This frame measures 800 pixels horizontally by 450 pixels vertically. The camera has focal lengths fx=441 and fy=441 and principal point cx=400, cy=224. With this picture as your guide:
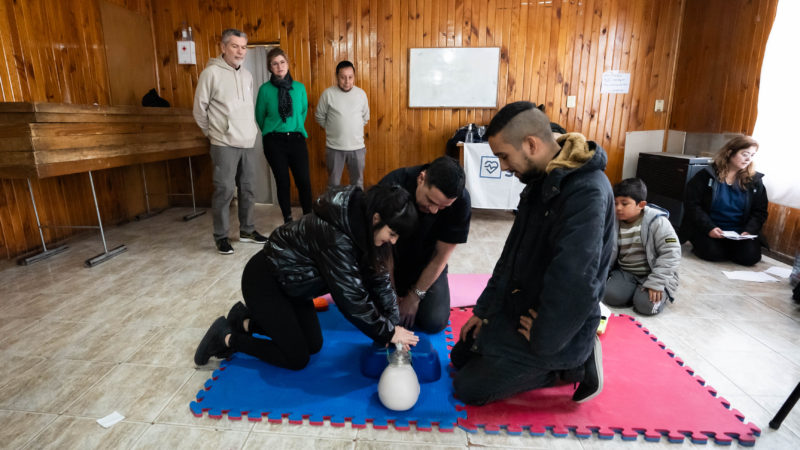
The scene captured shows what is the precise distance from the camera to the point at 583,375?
5.08ft

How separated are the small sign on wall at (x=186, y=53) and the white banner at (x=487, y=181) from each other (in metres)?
3.08

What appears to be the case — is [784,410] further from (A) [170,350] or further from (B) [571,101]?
(B) [571,101]

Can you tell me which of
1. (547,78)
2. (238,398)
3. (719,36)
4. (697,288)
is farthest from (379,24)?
(238,398)

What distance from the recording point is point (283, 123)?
355 cm

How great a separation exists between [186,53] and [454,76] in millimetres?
2878

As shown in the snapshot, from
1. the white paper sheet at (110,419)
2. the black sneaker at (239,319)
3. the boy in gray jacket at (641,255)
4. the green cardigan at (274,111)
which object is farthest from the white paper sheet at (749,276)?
the white paper sheet at (110,419)

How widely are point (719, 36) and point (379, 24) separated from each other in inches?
125

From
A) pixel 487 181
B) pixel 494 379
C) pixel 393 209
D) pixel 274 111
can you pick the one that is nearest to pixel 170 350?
pixel 393 209

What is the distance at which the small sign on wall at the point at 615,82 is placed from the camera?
15.1 feet

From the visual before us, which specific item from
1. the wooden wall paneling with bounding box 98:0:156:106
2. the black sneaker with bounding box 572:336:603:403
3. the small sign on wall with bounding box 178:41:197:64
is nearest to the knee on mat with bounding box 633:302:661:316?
the black sneaker with bounding box 572:336:603:403

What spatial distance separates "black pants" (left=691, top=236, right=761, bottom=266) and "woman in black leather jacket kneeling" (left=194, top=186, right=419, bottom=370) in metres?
2.77

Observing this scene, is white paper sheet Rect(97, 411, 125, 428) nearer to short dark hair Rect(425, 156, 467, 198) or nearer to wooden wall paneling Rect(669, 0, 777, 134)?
short dark hair Rect(425, 156, 467, 198)

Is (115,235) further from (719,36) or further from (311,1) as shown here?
(719,36)

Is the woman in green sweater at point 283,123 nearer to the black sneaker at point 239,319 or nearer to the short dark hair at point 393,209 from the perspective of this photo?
the black sneaker at point 239,319
